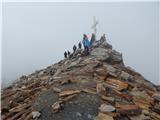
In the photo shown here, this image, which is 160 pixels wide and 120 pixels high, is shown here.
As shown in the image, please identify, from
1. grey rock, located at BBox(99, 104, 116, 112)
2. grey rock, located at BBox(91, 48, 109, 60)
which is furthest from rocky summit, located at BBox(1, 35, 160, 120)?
grey rock, located at BBox(91, 48, 109, 60)

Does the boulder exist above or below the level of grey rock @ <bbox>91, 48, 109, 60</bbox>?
below

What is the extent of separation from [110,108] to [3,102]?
8276 mm

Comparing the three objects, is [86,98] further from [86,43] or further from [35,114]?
[86,43]

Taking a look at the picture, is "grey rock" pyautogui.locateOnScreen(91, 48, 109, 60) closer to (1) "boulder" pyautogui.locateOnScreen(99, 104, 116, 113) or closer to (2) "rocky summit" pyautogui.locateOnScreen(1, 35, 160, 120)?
(2) "rocky summit" pyautogui.locateOnScreen(1, 35, 160, 120)

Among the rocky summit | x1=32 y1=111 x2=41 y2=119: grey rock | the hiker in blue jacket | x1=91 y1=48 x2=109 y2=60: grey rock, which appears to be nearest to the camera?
x1=32 y1=111 x2=41 y2=119: grey rock

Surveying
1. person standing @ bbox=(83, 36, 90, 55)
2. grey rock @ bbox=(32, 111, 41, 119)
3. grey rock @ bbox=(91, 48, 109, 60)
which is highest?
person standing @ bbox=(83, 36, 90, 55)

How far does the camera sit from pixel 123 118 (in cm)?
1697

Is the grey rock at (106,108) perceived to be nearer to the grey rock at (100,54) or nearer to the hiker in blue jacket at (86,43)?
the grey rock at (100,54)

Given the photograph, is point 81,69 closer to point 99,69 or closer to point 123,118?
point 99,69

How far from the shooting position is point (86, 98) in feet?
59.0

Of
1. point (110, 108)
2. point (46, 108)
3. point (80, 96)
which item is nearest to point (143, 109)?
point (110, 108)

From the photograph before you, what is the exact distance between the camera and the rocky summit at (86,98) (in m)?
16.8

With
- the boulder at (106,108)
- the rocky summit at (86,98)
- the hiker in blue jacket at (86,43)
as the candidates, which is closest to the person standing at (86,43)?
the hiker in blue jacket at (86,43)

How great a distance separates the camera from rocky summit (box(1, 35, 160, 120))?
662 inches
